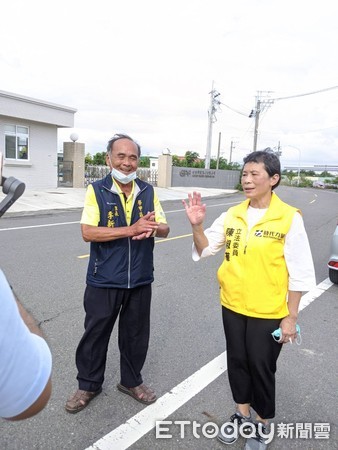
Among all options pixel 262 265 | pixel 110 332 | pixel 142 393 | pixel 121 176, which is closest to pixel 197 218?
pixel 262 265

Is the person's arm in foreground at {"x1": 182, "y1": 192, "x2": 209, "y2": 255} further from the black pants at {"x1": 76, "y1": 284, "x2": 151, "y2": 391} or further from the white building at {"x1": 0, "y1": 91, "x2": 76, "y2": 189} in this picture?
the white building at {"x1": 0, "y1": 91, "x2": 76, "y2": 189}

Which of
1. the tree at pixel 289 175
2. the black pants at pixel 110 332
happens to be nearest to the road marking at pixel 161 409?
the black pants at pixel 110 332

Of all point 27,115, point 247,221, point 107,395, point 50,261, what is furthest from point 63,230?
point 27,115

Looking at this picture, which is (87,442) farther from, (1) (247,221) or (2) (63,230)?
(2) (63,230)

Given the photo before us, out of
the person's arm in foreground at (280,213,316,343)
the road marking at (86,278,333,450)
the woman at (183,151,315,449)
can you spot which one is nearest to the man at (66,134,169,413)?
the road marking at (86,278,333,450)

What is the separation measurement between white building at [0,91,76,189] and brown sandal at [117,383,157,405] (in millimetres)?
15499

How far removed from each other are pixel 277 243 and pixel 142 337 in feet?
4.15

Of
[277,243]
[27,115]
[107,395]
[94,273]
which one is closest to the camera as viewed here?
[277,243]

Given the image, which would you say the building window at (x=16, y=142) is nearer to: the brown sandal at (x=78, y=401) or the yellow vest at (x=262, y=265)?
the brown sandal at (x=78, y=401)

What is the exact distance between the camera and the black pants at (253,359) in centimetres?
226

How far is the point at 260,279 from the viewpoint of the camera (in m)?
2.23

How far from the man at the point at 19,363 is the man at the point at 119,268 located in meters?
1.44

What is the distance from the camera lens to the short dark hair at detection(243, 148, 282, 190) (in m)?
2.26

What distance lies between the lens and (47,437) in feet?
7.57
